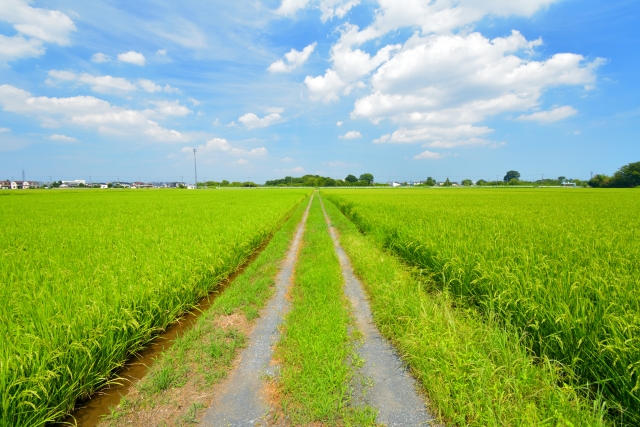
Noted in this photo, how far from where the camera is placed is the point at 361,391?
2820 millimetres

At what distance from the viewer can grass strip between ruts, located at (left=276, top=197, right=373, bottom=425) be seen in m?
2.51

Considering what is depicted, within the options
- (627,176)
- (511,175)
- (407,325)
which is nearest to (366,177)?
(511,175)

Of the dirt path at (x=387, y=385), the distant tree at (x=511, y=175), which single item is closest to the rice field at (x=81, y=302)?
the dirt path at (x=387, y=385)

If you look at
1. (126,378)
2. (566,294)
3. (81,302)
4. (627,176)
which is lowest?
(126,378)

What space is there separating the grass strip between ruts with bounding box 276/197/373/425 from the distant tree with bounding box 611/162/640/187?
98.4m

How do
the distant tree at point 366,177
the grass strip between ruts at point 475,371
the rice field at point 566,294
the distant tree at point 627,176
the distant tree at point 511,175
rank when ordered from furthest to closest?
1. the distant tree at point 366,177
2. the distant tree at point 511,175
3. the distant tree at point 627,176
4. the rice field at point 566,294
5. the grass strip between ruts at point 475,371

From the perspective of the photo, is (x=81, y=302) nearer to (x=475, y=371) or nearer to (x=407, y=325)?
(x=407, y=325)

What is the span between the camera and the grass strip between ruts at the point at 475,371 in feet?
7.32

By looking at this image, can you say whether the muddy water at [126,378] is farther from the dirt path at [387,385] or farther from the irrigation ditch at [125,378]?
the dirt path at [387,385]

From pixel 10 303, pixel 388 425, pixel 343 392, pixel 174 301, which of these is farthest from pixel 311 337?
pixel 10 303

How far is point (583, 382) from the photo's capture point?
2.61m

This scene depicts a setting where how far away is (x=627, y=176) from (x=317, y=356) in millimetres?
102347

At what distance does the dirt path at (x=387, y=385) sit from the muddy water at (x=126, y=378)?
256cm

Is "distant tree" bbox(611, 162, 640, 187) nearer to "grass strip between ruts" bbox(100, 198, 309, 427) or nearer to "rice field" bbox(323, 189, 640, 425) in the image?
"rice field" bbox(323, 189, 640, 425)
